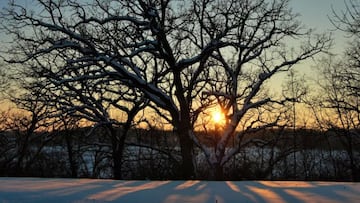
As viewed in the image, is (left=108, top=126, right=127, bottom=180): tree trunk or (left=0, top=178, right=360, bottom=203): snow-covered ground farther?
(left=108, top=126, right=127, bottom=180): tree trunk

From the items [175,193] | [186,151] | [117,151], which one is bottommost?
[175,193]

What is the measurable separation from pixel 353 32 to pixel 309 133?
65.4 ft

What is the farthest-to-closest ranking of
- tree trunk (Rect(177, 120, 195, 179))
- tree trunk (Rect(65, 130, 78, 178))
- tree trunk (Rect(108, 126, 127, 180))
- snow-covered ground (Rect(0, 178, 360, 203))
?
tree trunk (Rect(65, 130, 78, 178)), tree trunk (Rect(108, 126, 127, 180)), tree trunk (Rect(177, 120, 195, 179)), snow-covered ground (Rect(0, 178, 360, 203))

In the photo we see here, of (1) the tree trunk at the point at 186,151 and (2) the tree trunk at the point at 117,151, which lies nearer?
(1) the tree trunk at the point at 186,151

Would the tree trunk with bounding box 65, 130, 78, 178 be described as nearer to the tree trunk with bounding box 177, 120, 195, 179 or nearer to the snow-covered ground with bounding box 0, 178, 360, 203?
the tree trunk with bounding box 177, 120, 195, 179

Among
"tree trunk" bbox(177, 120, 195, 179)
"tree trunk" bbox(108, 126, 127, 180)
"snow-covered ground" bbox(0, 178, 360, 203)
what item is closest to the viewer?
"snow-covered ground" bbox(0, 178, 360, 203)

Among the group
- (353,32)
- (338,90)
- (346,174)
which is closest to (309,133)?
(338,90)

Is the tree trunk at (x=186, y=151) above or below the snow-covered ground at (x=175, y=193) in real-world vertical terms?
above

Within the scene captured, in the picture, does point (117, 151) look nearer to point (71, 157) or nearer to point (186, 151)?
point (71, 157)

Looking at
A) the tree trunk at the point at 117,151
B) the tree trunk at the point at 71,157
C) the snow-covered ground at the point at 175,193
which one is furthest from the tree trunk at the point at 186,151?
the snow-covered ground at the point at 175,193

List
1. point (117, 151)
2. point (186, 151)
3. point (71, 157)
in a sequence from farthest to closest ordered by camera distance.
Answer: point (71, 157) → point (117, 151) → point (186, 151)

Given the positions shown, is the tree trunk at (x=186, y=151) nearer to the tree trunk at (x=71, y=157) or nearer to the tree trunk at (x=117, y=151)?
the tree trunk at (x=117, y=151)

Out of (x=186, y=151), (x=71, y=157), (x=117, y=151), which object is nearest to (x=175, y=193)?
(x=186, y=151)

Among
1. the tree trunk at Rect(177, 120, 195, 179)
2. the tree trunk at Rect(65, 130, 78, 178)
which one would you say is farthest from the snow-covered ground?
the tree trunk at Rect(65, 130, 78, 178)
